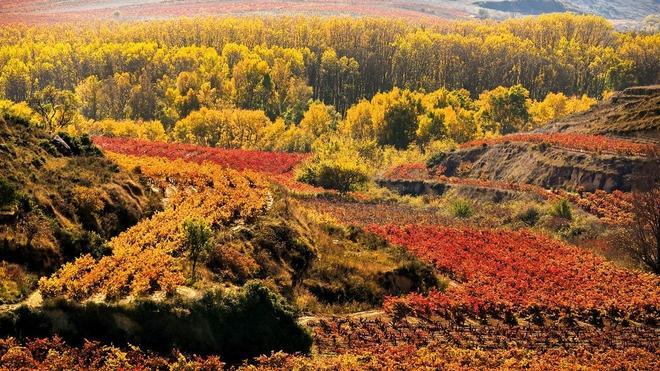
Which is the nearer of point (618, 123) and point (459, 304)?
point (459, 304)

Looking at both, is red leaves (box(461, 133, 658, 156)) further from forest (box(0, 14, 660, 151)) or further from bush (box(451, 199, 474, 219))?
forest (box(0, 14, 660, 151))

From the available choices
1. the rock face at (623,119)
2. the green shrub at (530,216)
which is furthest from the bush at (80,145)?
the rock face at (623,119)

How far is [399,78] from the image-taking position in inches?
5172

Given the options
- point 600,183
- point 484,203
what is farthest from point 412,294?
A: point 600,183

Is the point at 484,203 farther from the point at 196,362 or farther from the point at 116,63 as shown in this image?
the point at 116,63

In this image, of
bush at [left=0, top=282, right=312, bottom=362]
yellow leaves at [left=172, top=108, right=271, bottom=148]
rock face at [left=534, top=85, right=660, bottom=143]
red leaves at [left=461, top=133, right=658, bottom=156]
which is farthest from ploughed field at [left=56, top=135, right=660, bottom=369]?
yellow leaves at [left=172, top=108, right=271, bottom=148]

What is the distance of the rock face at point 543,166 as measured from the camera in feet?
171

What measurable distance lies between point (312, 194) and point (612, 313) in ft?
89.1

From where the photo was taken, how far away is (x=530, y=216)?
45.4 m

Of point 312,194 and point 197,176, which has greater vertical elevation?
point 197,176

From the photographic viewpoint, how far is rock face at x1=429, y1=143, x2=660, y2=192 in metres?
52.0

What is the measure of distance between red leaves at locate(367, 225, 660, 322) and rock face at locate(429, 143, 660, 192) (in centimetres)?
1711

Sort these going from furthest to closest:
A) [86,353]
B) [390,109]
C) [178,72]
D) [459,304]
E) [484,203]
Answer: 1. [178,72]
2. [390,109]
3. [484,203]
4. [459,304]
5. [86,353]

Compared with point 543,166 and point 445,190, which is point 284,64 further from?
point 543,166
